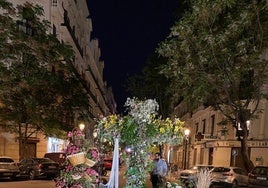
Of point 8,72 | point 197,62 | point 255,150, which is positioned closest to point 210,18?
point 197,62

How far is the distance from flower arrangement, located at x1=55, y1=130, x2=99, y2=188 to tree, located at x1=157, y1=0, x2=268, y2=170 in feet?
33.1

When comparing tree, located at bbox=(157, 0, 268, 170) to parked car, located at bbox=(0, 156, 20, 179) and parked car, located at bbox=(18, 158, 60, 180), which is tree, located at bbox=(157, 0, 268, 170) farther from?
parked car, located at bbox=(0, 156, 20, 179)

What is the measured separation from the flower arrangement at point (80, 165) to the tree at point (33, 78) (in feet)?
30.0

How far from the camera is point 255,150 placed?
3556cm

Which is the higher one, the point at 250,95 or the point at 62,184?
the point at 250,95

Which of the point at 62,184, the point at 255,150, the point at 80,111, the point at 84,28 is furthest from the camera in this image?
the point at 84,28

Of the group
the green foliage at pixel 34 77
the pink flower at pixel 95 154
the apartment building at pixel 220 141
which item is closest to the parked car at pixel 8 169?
the green foliage at pixel 34 77

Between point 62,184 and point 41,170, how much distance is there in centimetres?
1695

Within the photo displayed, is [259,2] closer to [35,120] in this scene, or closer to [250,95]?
[250,95]

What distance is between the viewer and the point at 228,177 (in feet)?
83.1

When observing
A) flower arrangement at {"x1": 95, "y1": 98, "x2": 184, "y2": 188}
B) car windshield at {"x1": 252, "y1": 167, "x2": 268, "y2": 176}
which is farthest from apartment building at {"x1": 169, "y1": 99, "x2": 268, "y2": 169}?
flower arrangement at {"x1": 95, "y1": 98, "x2": 184, "y2": 188}

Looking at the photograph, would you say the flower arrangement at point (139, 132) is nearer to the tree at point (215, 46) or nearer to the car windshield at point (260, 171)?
the tree at point (215, 46)

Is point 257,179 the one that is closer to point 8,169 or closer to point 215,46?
point 215,46

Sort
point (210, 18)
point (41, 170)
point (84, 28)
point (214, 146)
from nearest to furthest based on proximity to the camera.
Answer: point (210, 18)
point (41, 170)
point (214, 146)
point (84, 28)
